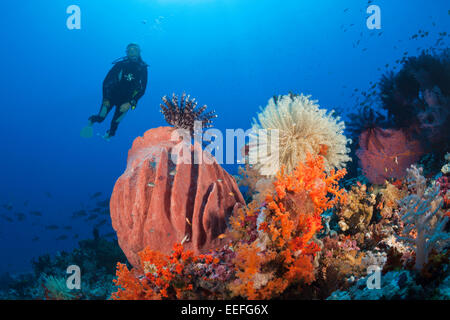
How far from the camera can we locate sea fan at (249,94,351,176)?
4.07 metres

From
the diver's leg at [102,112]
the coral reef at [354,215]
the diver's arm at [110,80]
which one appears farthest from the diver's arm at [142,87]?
the coral reef at [354,215]

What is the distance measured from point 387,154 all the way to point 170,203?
5793 mm

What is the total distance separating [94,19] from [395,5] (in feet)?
277

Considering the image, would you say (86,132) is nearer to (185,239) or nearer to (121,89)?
(121,89)

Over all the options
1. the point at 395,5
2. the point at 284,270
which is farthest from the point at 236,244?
the point at 395,5

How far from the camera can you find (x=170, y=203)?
15.6 ft

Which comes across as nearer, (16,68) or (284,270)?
(284,270)

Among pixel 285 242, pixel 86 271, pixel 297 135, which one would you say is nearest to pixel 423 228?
pixel 285 242

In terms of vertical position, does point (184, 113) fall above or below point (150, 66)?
below

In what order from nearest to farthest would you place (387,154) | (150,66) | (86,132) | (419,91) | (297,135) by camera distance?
1. (297,135)
2. (387,154)
3. (419,91)
4. (86,132)
5. (150,66)

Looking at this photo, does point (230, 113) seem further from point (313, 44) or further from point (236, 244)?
point (236, 244)
